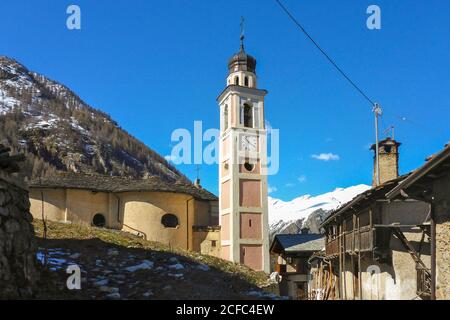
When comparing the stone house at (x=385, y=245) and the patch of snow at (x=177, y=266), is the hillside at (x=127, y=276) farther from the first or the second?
the stone house at (x=385, y=245)

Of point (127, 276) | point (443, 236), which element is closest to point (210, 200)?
point (127, 276)

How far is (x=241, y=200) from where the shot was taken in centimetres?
3616

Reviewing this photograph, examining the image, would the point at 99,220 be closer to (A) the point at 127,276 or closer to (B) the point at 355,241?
(B) the point at 355,241

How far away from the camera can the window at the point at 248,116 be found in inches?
1511

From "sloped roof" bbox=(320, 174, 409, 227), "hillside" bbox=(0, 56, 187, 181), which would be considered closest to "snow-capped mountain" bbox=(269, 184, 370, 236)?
"hillside" bbox=(0, 56, 187, 181)

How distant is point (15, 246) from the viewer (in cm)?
883

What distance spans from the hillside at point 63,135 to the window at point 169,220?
176ft

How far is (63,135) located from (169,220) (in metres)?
91.4

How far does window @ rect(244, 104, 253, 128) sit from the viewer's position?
38.4m

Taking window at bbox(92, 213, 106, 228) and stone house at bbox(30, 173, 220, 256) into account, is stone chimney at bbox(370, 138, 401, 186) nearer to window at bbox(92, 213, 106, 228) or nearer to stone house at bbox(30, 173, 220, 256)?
stone house at bbox(30, 173, 220, 256)

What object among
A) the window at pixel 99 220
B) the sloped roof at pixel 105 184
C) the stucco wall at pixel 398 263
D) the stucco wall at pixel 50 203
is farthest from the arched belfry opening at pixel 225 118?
the stucco wall at pixel 398 263
